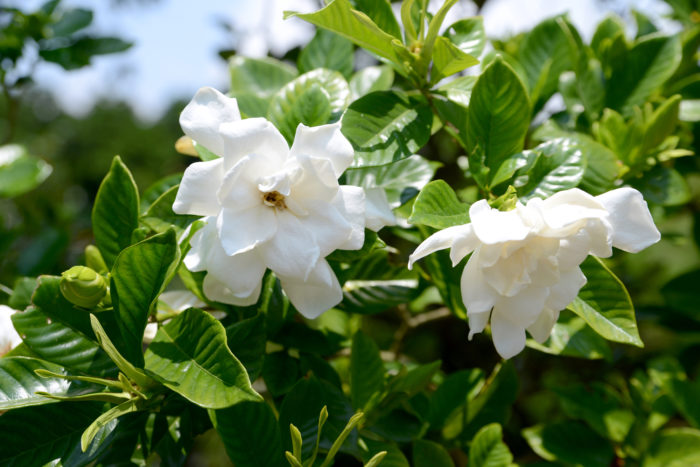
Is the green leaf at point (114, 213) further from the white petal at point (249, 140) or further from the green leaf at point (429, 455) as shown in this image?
the green leaf at point (429, 455)

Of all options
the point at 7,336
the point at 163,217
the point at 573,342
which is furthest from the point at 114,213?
the point at 573,342

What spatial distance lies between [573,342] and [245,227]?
65cm

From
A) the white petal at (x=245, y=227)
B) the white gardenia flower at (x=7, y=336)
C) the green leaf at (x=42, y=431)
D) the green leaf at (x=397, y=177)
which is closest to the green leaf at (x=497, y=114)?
the green leaf at (x=397, y=177)

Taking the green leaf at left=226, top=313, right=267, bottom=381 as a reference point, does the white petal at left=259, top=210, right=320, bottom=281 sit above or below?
above

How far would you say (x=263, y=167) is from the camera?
2.31 feet

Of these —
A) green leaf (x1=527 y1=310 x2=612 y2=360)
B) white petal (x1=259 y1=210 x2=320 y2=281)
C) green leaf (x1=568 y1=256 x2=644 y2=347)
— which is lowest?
→ green leaf (x1=527 y1=310 x2=612 y2=360)

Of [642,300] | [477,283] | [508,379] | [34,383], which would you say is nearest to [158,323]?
[34,383]

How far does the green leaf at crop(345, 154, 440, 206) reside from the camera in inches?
37.3

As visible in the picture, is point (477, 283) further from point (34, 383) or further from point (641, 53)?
point (641, 53)

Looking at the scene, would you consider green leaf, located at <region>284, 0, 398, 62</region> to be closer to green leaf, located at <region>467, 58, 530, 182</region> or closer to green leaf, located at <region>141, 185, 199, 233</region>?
green leaf, located at <region>467, 58, 530, 182</region>

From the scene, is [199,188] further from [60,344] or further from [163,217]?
[60,344]


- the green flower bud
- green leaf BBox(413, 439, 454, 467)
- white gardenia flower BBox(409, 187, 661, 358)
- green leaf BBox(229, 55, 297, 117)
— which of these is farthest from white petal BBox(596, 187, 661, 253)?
green leaf BBox(229, 55, 297, 117)

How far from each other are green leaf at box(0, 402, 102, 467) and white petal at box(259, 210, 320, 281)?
1.11 ft

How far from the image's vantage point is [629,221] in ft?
2.23
